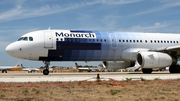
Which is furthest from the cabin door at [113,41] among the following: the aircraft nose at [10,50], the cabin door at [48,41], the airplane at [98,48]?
the aircraft nose at [10,50]

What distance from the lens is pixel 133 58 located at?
910 inches

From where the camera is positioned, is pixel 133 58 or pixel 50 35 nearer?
pixel 50 35

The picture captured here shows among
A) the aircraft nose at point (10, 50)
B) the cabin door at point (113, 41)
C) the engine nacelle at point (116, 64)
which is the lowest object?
the engine nacelle at point (116, 64)

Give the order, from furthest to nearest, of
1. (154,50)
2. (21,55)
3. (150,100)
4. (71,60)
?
1. (154,50)
2. (71,60)
3. (21,55)
4. (150,100)

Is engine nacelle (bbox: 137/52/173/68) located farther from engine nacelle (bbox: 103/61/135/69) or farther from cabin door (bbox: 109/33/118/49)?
engine nacelle (bbox: 103/61/135/69)

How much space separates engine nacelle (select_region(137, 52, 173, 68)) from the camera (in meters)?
21.2

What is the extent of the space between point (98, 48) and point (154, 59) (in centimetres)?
618

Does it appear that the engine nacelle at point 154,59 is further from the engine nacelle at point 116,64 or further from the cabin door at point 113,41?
the engine nacelle at point 116,64

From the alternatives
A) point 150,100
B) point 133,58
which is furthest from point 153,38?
point 150,100

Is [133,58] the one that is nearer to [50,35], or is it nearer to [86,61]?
[86,61]

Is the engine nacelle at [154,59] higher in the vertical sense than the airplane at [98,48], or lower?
lower

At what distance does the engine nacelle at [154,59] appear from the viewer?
833 inches

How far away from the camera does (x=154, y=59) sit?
21406 millimetres

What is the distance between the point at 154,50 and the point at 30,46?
47.1 feet
